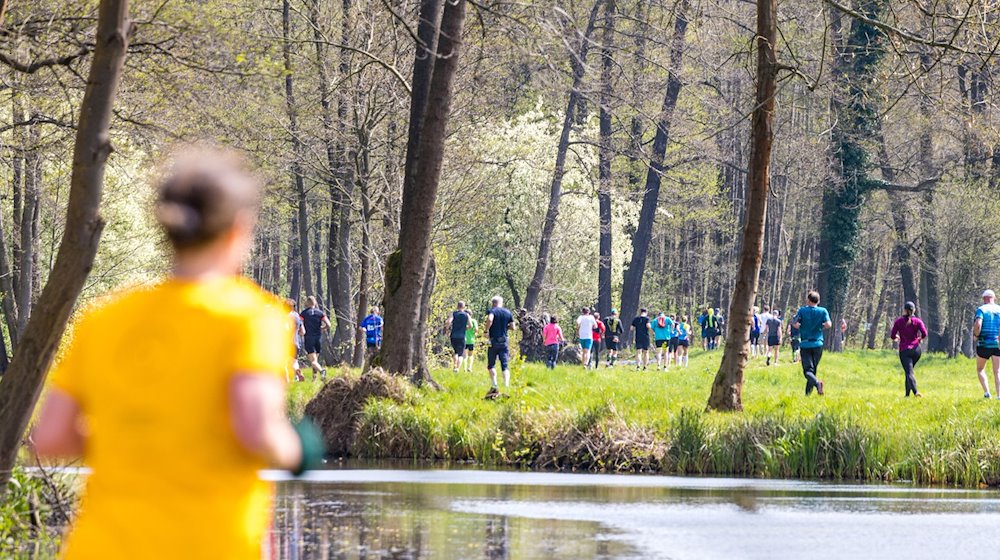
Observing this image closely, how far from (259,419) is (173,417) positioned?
0.70 ft

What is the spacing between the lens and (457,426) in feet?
66.3

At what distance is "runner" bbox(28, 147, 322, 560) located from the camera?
360cm

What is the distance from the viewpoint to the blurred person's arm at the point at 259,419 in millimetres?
3590

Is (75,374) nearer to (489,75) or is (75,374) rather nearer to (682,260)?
(489,75)

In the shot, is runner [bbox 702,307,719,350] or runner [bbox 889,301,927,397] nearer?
runner [bbox 889,301,927,397]

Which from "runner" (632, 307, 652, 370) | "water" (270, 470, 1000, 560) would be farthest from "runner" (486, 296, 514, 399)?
"runner" (632, 307, 652, 370)

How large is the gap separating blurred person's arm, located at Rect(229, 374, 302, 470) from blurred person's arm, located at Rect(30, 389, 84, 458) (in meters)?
0.50

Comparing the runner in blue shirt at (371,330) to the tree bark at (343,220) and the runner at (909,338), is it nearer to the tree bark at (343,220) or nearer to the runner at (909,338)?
the tree bark at (343,220)

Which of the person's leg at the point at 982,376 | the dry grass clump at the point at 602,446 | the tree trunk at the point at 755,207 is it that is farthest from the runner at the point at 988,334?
the dry grass clump at the point at 602,446

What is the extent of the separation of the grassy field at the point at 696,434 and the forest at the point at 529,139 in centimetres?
353

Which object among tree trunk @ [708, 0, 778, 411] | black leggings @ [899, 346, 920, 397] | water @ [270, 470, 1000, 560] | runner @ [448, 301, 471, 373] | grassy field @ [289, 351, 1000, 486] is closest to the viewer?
water @ [270, 470, 1000, 560]

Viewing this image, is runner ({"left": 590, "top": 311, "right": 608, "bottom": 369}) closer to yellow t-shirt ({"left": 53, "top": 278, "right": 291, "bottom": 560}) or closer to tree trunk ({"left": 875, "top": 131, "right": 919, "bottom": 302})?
tree trunk ({"left": 875, "top": 131, "right": 919, "bottom": 302})

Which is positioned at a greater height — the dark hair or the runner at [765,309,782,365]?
the runner at [765,309,782,365]

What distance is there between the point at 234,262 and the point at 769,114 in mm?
17200
